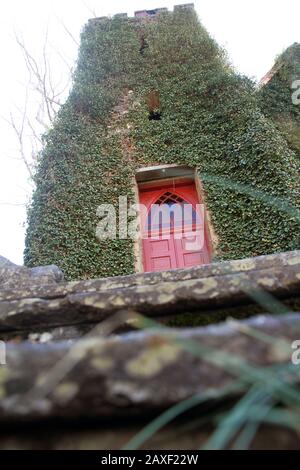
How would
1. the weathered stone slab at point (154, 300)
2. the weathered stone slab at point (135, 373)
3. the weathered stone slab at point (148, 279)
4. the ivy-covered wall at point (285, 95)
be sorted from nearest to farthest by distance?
the weathered stone slab at point (135, 373) → the weathered stone slab at point (154, 300) → the weathered stone slab at point (148, 279) → the ivy-covered wall at point (285, 95)

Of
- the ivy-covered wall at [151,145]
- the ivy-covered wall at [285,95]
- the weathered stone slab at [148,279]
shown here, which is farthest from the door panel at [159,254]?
the weathered stone slab at [148,279]

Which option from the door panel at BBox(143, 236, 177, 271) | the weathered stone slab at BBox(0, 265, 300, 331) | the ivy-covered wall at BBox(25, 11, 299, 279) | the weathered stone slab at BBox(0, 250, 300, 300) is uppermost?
the ivy-covered wall at BBox(25, 11, 299, 279)

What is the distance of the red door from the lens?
662 centimetres

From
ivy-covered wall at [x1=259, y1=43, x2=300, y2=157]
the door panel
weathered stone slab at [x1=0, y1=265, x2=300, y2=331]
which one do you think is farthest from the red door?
weathered stone slab at [x1=0, y1=265, x2=300, y2=331]

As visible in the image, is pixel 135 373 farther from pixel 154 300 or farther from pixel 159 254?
pixel 159 254

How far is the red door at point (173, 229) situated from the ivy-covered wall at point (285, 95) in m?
2.23

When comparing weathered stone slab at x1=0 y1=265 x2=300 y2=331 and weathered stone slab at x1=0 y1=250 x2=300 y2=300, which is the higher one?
weathered stone slab at x1=0 y1=250 x2=300 y2=300

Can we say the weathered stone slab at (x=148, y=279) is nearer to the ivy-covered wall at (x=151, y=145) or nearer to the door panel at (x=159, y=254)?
the ivy-covered wall at (x=151, y=145)

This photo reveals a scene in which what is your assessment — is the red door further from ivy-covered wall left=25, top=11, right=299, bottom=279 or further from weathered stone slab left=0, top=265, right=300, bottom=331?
weathered stone slab left=0, top=265, right=300, bottom=331

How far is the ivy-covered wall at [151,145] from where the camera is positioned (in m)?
6.12

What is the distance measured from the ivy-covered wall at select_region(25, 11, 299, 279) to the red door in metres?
0.49

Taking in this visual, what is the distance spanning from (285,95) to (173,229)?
156 inches

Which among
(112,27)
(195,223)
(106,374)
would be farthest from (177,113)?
(106,374)
